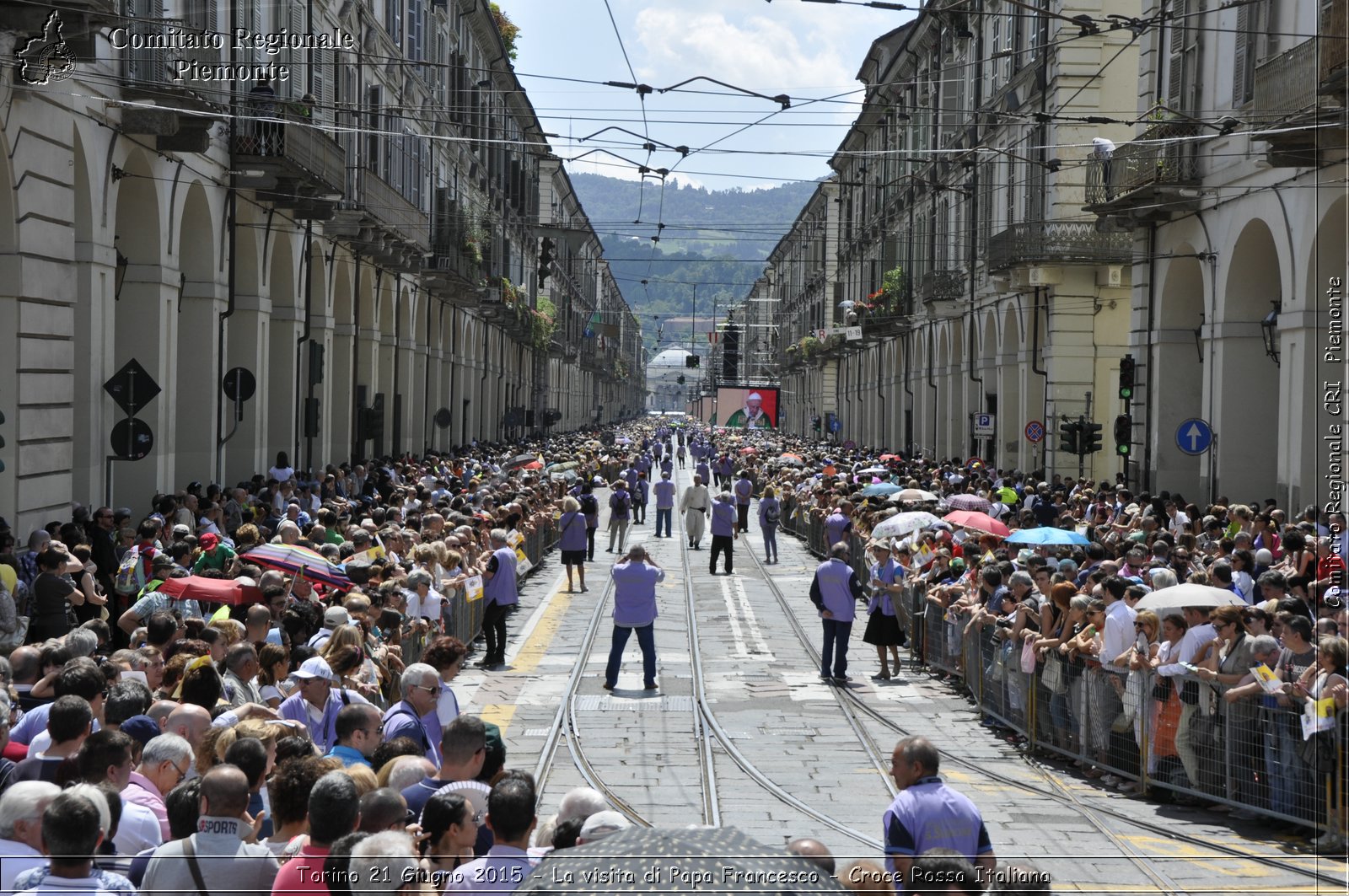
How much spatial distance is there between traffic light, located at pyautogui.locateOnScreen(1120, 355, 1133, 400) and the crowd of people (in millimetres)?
3263

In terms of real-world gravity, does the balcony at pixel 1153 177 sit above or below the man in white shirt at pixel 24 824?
above

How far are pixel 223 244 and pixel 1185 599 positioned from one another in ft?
58.3

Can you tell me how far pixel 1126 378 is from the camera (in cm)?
2725

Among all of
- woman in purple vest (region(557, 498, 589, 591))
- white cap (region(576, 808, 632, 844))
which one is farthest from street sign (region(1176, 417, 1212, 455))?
white cap (region(576, 808, 632, 844))

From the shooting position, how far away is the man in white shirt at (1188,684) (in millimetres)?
10898

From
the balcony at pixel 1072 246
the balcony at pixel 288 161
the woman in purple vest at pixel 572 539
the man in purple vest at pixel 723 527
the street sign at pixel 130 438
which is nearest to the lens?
the street sign at pixel 130 438

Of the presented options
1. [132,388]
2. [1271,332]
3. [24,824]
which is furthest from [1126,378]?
[24,824]

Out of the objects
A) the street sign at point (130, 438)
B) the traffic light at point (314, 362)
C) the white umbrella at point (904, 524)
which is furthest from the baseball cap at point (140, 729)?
the traffic light at point (314, 362)

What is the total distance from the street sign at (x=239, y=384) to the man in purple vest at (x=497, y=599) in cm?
461

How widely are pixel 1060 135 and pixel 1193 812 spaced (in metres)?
25.5

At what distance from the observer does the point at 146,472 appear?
21219 millimetres

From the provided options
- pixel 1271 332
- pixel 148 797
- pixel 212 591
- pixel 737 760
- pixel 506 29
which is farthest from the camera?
pixel 506 29

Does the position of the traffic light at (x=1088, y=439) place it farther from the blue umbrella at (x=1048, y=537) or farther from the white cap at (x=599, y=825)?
the white cap at (x=599, y=825)

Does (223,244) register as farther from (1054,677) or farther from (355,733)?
(355,733)
